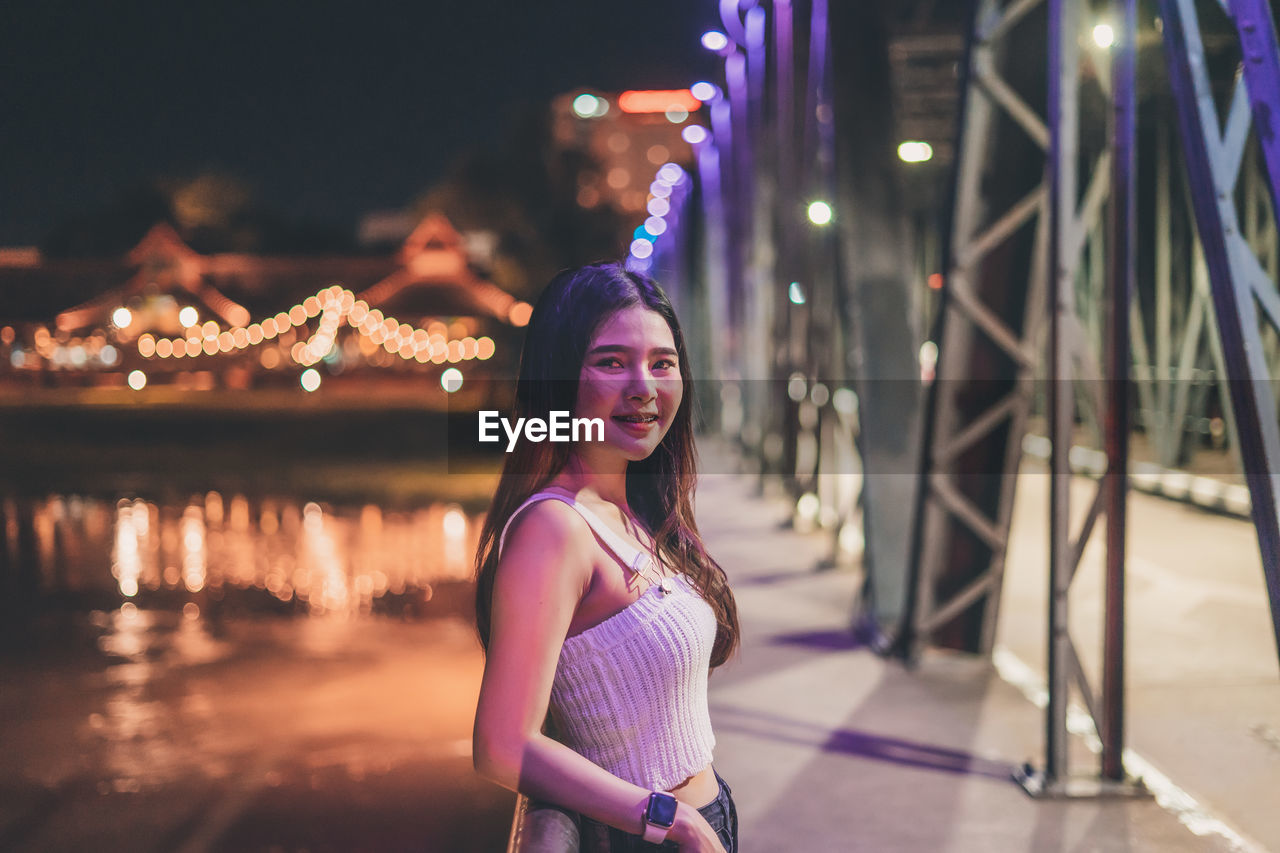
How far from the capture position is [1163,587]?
927 centimetres

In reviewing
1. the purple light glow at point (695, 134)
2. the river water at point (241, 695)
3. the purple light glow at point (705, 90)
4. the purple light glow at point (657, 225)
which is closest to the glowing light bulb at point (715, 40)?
the purple light glow at point (705, 90)

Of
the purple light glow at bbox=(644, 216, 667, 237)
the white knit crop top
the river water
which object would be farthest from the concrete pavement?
the purple light glow at bbox=(644, 216, 667, 237)

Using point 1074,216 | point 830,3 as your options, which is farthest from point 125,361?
point 1074,216

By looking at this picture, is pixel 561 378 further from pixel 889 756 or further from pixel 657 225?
pixel 657 225

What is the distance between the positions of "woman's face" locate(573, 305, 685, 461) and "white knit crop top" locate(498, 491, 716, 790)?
154 millimetres

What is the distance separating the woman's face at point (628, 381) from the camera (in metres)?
1.76

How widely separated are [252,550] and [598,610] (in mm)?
10081

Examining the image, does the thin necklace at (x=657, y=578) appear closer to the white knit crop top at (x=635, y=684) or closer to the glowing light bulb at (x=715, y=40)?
the white knit crop top at (x=635, y=684)

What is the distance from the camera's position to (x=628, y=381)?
1765mm

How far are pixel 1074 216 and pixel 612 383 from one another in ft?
11.9

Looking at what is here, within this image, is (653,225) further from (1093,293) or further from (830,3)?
(830,3)

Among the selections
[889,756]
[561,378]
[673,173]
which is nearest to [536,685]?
[561,378]

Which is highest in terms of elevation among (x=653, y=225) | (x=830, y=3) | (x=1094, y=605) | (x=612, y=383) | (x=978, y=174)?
(x=653, y=225)

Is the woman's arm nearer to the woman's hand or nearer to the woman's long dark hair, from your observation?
the woman's hand
